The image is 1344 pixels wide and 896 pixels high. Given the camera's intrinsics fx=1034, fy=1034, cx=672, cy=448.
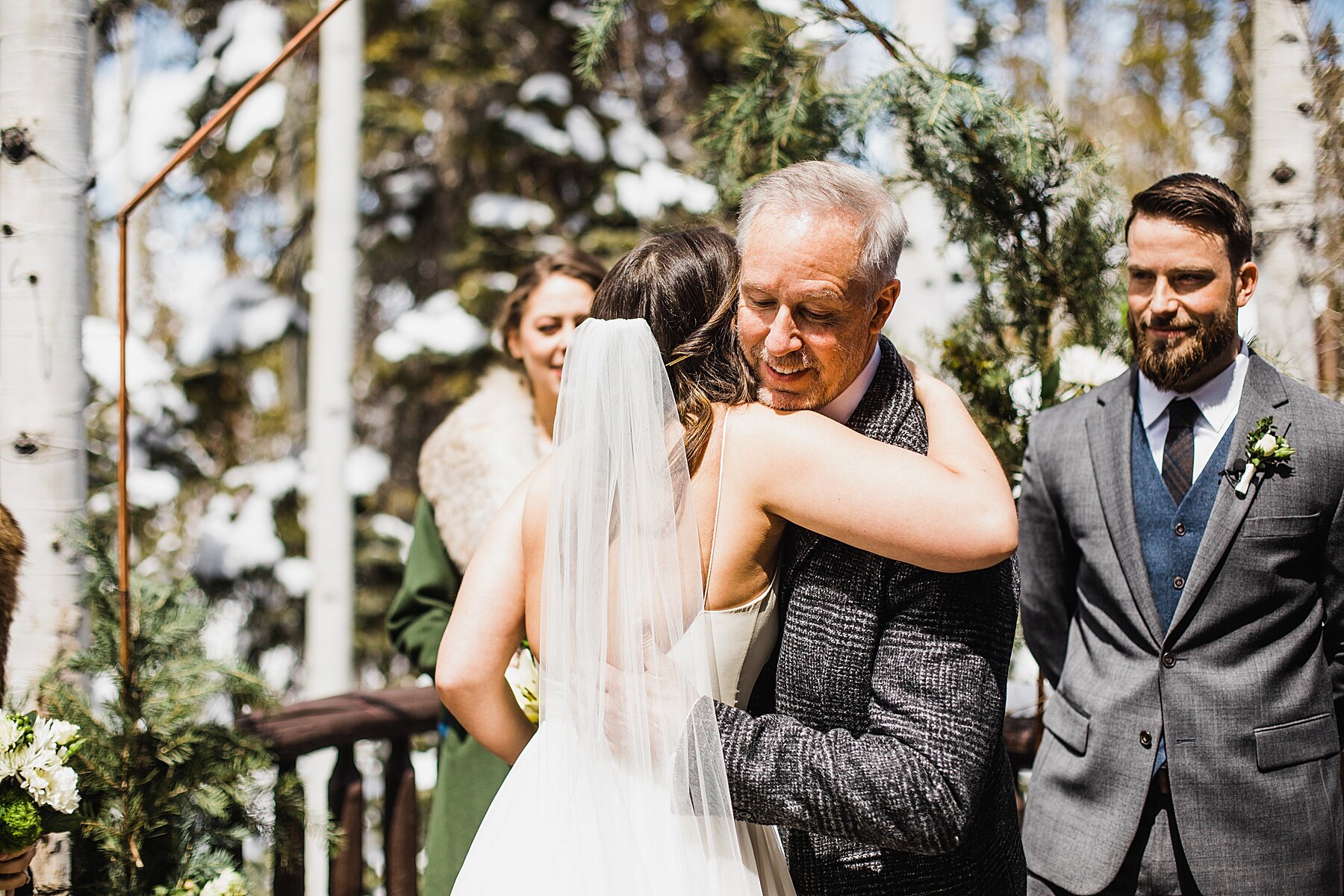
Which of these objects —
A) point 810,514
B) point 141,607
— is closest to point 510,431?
point 141,607

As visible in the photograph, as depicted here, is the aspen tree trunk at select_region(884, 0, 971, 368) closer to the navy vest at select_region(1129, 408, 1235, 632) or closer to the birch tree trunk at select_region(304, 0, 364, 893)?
the navy vest at select_region(1129, 408, 1235, 632)

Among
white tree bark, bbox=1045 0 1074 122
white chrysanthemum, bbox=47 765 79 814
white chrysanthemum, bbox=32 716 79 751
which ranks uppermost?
white tree bark, bbox=1045 0 1074 122

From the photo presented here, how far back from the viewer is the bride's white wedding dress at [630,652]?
1.48 m

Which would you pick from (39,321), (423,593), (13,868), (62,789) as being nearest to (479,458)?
(423,593)

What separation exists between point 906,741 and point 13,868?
152cm

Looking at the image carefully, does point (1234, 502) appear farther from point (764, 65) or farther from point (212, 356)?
point (212, 356)

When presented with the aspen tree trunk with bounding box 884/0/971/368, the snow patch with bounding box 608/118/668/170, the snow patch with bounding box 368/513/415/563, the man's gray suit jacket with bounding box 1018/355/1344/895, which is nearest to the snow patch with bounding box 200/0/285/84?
the snow patch with bounding box 608/118/668/170

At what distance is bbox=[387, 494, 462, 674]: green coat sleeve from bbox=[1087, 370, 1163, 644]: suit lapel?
168 cm

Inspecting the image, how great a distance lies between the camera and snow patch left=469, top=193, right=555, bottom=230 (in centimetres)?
678

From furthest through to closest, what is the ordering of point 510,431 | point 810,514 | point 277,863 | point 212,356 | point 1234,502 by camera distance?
point 212,356 < point 510,431 < point 277,863 < point 1234,502 < point 810,514

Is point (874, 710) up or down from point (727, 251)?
down

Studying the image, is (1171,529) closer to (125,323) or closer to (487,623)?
(487,623)

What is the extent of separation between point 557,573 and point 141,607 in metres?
1.09

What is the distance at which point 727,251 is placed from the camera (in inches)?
63.5
